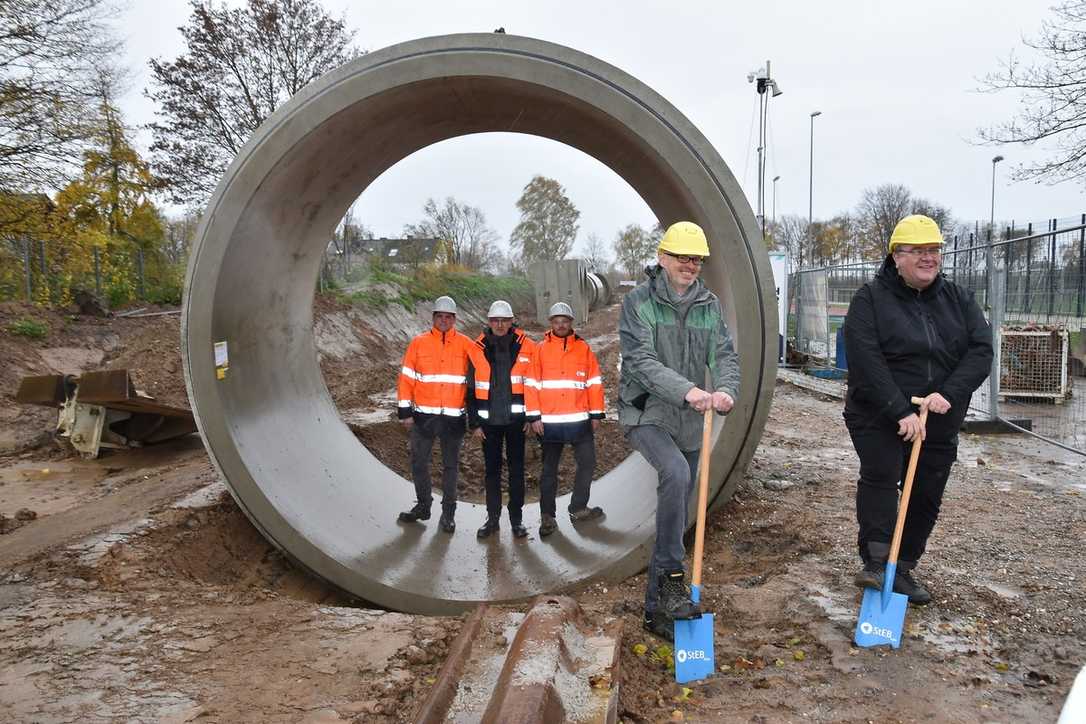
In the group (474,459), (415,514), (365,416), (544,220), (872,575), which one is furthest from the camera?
(544,220)

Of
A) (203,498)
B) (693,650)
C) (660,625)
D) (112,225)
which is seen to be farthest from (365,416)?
(112,225)

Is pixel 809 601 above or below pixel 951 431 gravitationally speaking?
below

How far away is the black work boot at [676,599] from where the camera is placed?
3.29 meters

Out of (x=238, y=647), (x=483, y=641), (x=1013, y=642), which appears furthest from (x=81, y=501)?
(x=1013, y=642)

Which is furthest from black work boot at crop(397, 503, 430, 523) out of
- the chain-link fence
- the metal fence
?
the chain-link fence

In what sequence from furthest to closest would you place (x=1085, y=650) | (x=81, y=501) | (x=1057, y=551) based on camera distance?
(x=81, y=501), (x=1057, y=551), (x=1085, y=650)

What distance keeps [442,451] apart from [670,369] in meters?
2.89

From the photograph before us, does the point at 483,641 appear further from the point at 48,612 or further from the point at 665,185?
the point at 665,185

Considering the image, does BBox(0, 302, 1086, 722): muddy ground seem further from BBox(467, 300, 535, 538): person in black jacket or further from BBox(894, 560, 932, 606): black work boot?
BBox(467, 300, 535, 538): person in black jacket

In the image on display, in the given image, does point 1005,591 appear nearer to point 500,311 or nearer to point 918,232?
point 918,232

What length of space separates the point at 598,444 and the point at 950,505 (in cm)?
447

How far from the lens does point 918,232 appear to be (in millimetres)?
3576

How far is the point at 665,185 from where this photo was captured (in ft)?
18.8

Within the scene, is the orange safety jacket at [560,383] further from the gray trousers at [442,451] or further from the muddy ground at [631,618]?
the muddy ground at [631,618]
